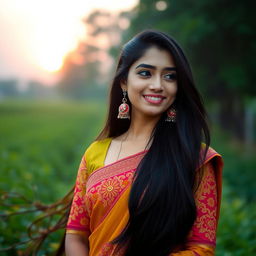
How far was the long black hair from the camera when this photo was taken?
5.08ft

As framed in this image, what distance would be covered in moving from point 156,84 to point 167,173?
45 cm

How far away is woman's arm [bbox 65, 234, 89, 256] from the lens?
1.83 meters

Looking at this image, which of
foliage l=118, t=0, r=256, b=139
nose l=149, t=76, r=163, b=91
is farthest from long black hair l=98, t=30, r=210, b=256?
foliage l=118, t=0, r=256, b=139

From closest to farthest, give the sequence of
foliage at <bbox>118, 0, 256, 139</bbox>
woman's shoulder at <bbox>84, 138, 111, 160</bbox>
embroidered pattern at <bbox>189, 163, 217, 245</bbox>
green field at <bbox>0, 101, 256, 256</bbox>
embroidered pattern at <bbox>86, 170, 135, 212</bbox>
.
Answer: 1. embroidered pattern at <bbox>189, 163, 217, 245</bbox>
2. embroidered pattern at <bbox>86, 170, 135, 212</bbox>
3. woman's shoulder at <bbox>84, 138, 111, 160</bbox>
4. green field at <bbox>0, 101, 256, 256</bbox>
5. foliage at <bbox>118, 0, 256, 139</bbox>

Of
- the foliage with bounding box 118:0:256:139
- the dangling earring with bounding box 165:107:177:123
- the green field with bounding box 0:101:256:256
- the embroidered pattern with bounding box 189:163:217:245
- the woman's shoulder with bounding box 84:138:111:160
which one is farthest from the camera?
the foliage with bounding box 118:0:256:139

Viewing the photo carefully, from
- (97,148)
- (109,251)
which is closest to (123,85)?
(97,148)

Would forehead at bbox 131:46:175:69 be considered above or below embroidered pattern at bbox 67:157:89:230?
above

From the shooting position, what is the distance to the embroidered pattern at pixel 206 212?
5.02ft

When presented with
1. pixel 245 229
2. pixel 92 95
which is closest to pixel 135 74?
pixel 245 229

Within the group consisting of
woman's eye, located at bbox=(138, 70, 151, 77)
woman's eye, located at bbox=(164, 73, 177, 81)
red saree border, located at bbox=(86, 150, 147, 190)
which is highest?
woman's eye, located at bbox=(138, 70, 151, 77)

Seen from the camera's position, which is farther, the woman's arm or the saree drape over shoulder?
the woman's arm

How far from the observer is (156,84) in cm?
170

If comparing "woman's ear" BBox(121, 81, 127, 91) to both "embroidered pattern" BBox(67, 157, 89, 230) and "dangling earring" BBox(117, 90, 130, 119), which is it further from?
"embroidered pattern" BBox(67, 157, 89, 230)

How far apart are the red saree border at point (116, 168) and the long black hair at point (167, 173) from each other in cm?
7
